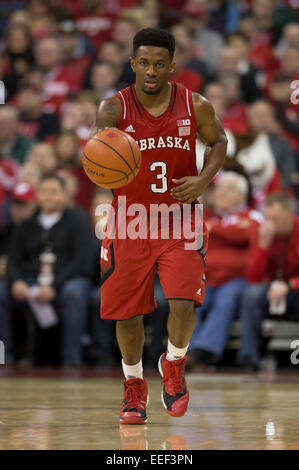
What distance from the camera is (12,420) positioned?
13.1ft

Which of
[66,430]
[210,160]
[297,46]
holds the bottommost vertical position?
[66,430]

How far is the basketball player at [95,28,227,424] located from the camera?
3986 mm

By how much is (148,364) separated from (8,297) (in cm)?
146

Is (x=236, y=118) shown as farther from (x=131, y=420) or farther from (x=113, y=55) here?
(x=131, y=420)

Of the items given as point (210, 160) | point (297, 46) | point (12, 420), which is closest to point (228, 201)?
point (297, 46)

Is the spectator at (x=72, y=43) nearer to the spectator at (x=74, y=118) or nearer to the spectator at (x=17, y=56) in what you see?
the spectator at (x=17, y=56)

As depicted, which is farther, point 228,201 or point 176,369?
point 228,201

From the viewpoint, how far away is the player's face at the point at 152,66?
3967 mm

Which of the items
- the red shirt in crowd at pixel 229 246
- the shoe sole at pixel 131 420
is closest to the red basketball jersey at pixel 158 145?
the shoe sole at pixel 131 420

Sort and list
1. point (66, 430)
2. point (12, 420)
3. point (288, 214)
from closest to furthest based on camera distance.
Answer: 1. point (66, 430)
2. point (12, 420)
3. point (288, 214)

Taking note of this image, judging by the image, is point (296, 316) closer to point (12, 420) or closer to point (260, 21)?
point (12, 420)

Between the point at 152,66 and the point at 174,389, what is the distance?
1.47 m

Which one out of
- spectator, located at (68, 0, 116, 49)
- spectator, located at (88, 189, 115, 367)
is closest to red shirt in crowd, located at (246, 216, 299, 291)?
spectator, located at (88, 189, 115, 367)

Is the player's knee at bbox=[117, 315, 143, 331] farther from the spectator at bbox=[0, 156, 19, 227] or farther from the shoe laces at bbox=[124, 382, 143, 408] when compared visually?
the spectator at bbox=[0, 156, 19, 227]
